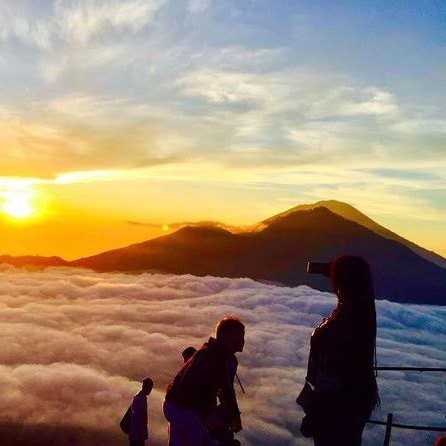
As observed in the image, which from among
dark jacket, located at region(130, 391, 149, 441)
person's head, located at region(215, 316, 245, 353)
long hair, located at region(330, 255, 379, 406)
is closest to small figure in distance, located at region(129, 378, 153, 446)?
dark jacket, located at region(130, 391, 149, 441)

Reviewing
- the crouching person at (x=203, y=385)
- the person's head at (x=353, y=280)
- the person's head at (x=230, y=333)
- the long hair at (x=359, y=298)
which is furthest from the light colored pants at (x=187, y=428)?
the person's head at (x=353, y=280)

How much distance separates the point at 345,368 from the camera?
12.8 ft

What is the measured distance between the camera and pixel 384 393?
123 meters

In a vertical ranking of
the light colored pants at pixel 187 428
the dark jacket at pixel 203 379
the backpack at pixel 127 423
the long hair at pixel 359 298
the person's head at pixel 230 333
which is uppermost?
the long hair at pixel 359 298

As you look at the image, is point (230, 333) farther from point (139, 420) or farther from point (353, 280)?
point (139, 420)

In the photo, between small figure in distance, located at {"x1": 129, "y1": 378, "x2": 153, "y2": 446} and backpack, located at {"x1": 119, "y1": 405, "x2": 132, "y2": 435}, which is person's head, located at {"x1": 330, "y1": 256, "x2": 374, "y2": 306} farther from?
backpack, located at {"x1": 119, "y1": 405, "x2": 132, "y2": 435}

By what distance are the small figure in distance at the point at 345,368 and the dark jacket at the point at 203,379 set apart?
0.75m

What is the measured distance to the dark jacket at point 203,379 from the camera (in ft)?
14.6

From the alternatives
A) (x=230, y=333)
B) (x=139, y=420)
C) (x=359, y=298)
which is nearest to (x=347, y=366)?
(x=359, y=298)

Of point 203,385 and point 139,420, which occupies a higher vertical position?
point 203,385

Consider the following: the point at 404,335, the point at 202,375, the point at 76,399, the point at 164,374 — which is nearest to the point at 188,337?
the point at 164,374

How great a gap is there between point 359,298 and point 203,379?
1.37 metres

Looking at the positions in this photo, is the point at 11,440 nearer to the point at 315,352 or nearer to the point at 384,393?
the point at 384,393

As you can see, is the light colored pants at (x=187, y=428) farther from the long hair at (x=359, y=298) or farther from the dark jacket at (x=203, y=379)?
the long hair at (x=359, y=298)
